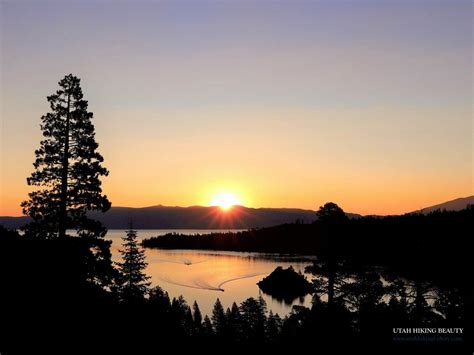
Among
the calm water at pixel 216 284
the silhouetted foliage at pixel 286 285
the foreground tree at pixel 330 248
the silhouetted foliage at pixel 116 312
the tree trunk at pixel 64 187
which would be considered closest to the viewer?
the silhouetted foliage at pixel 116 312

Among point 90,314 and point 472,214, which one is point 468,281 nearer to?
point 90,314

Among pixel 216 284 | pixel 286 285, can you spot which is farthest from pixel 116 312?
pixel 216 284

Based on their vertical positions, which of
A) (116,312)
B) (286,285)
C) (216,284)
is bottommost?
(216,284)

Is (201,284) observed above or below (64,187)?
below

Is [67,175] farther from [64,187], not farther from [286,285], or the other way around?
[286,285]

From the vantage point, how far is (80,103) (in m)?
31.2

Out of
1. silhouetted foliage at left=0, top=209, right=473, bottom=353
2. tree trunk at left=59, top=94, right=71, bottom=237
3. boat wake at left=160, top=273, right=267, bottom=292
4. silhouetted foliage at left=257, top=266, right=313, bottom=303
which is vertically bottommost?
boat wake at left=160, top=273, right=267, bottom=292

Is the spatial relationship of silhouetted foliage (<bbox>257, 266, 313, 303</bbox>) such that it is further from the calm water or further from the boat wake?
the boat wake

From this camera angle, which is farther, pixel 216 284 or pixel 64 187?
pixel 216 284

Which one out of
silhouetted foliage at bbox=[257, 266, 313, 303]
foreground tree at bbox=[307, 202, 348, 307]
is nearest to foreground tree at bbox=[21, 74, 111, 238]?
foreground tree at bbox=[307, 202, 348, 307]

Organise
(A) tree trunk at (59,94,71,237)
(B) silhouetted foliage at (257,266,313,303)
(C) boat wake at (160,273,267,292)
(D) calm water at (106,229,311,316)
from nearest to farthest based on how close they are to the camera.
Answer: (A) tree trunk at (59,94,71,237)
(D) calm water at (106,229,311,316)
(B) silhouetted foliage at (257,266,313,303)
(C) boat wake at (160,273,267,292)

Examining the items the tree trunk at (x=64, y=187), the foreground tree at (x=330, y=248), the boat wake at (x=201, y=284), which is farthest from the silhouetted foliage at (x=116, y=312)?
the boat wake at (x=201, y=284)

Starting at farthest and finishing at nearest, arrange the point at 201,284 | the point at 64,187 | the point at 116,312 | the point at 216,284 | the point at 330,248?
the point at 216,284 < the point at 201,284 < the point at 330,248 < the point at 64,187 < the point at 116,312

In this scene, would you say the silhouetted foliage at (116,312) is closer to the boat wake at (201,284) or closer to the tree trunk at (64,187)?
the tree trunk at (64,187)
